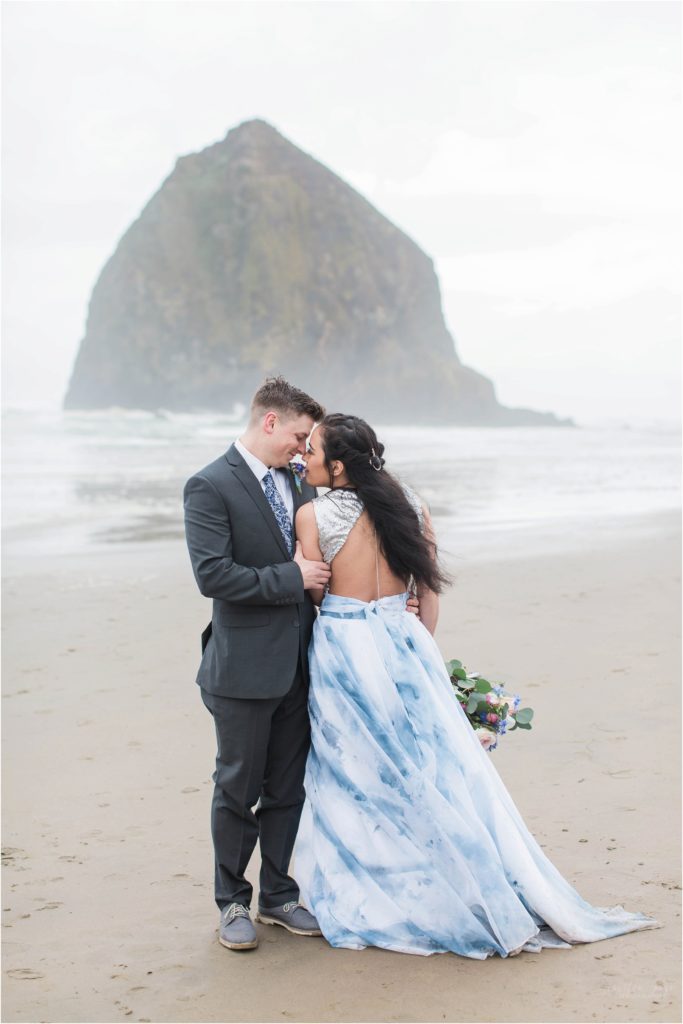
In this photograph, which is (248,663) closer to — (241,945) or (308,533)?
(308,533)

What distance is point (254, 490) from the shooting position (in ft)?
12.2

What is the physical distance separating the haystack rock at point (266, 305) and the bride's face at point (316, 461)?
298 ft

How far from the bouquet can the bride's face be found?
34.1 inches

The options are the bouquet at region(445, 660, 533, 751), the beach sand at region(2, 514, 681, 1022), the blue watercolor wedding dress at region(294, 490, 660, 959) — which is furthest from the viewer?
the bouquet at region(445, 660, 533, 751)

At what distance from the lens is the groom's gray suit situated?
11.8 ft

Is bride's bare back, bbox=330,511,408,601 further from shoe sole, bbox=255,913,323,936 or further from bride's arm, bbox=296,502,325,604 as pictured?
shoe sole, bbox=255,913,323,936

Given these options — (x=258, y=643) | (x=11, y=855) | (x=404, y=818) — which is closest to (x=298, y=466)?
(x=258, y=643)

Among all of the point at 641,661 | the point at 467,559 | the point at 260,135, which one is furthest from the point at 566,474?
the point at 260,135

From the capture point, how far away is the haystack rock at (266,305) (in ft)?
327

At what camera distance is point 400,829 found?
3.60 meters

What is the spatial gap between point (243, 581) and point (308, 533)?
298 millimetres

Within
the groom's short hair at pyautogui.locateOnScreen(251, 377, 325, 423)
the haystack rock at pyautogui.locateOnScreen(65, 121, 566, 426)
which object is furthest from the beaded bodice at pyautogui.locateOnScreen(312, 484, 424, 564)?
the haystack rock at pyautogui.locateOnScreen(65, 121, 566, 426)

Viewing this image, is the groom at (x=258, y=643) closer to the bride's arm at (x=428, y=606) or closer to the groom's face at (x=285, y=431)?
the groom's face at (x=285, y=431)

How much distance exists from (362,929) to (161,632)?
5124 millimetres
